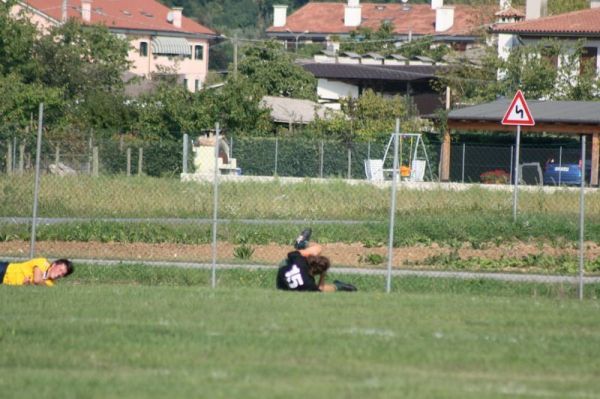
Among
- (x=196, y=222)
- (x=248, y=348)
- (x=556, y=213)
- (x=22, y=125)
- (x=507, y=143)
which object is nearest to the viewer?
(x=248, y=348)

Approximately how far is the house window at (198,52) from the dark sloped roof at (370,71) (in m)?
23.6

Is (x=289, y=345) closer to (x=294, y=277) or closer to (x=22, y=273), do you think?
(x=294, y=277)

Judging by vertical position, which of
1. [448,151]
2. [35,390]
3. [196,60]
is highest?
[196,60]

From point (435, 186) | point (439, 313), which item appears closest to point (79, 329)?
point (439, 313)

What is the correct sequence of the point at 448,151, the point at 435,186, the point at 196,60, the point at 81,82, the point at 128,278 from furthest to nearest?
the point at 196,60 → the point at 81,82 → the point at 448,151 → the point at 435,186 → the point at 128,278

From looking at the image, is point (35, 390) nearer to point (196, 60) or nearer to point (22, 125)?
point (22, 125)

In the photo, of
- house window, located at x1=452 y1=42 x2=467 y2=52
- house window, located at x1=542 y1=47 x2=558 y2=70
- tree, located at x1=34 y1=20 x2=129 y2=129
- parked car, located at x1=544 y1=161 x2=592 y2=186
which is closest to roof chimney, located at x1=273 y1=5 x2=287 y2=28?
house window, located at x1=452 y1=42 x2=467 y2=52

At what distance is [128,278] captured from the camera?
16.9m

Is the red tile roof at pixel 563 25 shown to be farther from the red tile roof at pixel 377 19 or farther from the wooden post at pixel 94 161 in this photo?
the red tile roof at pixel 377 19

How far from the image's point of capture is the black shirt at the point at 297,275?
1426cm

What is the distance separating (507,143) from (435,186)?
14629mm

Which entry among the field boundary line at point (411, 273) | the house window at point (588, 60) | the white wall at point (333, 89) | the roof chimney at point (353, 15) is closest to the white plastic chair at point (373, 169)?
the house window at point (588, 60)

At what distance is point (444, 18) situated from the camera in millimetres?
97312

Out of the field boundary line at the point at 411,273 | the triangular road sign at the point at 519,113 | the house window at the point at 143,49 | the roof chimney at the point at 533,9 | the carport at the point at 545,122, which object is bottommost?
the field boundary line at the point at 411,273
